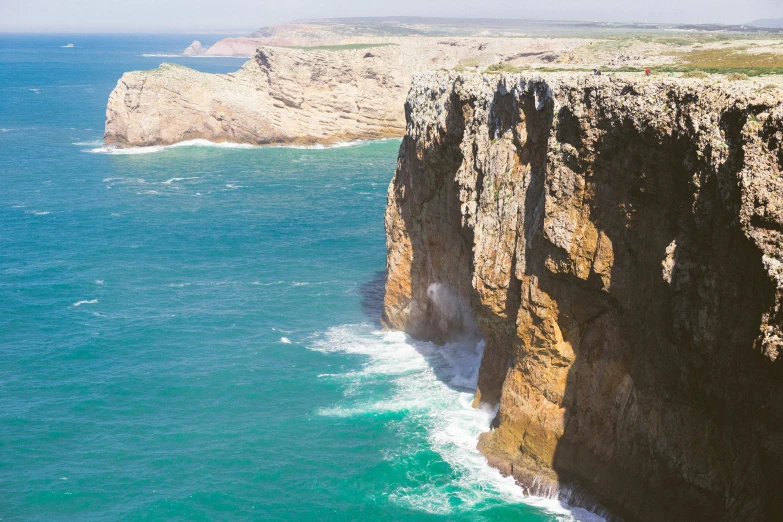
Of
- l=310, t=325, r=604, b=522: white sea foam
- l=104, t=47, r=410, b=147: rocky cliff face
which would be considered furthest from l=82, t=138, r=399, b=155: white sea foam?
l=310, t=325, r=604, b=522: white sea foam

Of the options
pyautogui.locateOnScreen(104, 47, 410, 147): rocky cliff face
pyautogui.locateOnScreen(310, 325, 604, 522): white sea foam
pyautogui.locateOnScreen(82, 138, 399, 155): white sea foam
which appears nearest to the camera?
pyautogui.locateOnScreen(310, 325, 604, 522): white sea foam

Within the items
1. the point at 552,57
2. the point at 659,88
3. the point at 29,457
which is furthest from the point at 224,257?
the point at 552,57

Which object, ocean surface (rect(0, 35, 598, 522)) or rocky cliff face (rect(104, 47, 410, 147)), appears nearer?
ocean surface (rect(0, 35, 598, 522))

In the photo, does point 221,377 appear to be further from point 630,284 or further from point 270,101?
point 270,101

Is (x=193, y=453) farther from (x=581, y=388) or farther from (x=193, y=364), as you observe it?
(x=581, y=388)

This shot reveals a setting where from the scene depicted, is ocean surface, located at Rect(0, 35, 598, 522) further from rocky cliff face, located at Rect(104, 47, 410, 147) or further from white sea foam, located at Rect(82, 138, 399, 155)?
rocky cliff face, located at Rect(104, 47, 410, 147)

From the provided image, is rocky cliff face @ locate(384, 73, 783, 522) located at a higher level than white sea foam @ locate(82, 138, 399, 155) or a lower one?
higher

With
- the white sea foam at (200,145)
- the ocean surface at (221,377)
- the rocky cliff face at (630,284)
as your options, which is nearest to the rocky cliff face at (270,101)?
the white sea foam at (200,145)

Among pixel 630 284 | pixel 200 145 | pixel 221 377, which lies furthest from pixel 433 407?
pixel 200 145
